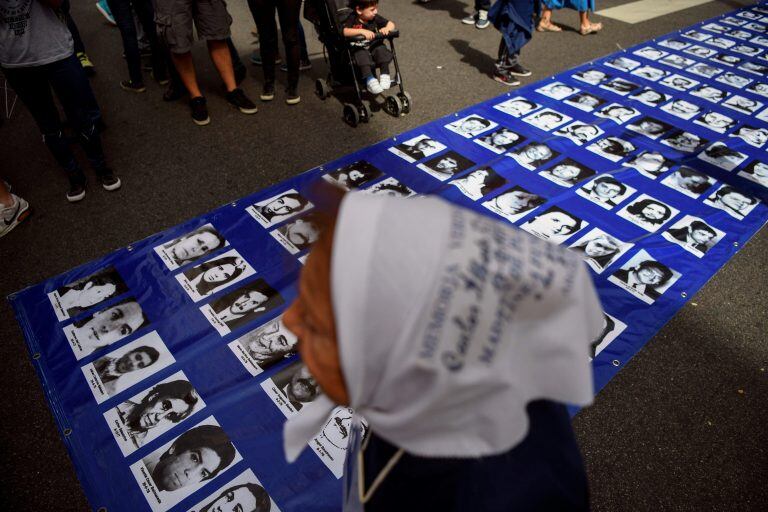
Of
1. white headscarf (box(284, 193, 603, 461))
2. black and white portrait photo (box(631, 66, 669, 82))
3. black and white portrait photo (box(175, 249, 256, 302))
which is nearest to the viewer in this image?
white headscarf (box(284, 193, 603, 461))

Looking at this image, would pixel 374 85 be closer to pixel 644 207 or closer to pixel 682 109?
pixel 644 207

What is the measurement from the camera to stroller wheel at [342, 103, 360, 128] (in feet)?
11.2

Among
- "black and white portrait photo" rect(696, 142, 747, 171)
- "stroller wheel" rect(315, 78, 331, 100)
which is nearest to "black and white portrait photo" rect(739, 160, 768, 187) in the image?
"black and white portrait photo" rect(696, 142, 747, 171)

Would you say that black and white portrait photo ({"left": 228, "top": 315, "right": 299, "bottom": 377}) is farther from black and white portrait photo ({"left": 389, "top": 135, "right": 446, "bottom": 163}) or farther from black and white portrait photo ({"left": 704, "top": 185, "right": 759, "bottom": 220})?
black and white portrait photo ({"left": 704, "top": 185, "right": 759, "bottom": 220})

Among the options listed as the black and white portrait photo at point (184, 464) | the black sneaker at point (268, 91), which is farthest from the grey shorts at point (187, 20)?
the black and white portrait photo at point (184, 464)

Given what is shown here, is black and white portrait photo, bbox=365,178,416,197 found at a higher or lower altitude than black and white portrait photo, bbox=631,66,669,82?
higher

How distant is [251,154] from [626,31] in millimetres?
4691

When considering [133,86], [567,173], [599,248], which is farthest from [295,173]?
[133,86]

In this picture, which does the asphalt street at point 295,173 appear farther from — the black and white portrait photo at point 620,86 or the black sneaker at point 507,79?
the black and white portrait photo at point 620,86

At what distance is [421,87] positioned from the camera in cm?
407

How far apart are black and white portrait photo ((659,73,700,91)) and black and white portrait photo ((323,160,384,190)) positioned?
119 inches

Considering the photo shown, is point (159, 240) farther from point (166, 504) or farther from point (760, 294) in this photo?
point (760, 294)

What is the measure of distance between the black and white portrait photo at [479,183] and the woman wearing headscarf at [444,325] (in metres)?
2.28

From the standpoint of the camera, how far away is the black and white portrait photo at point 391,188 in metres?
2.84
